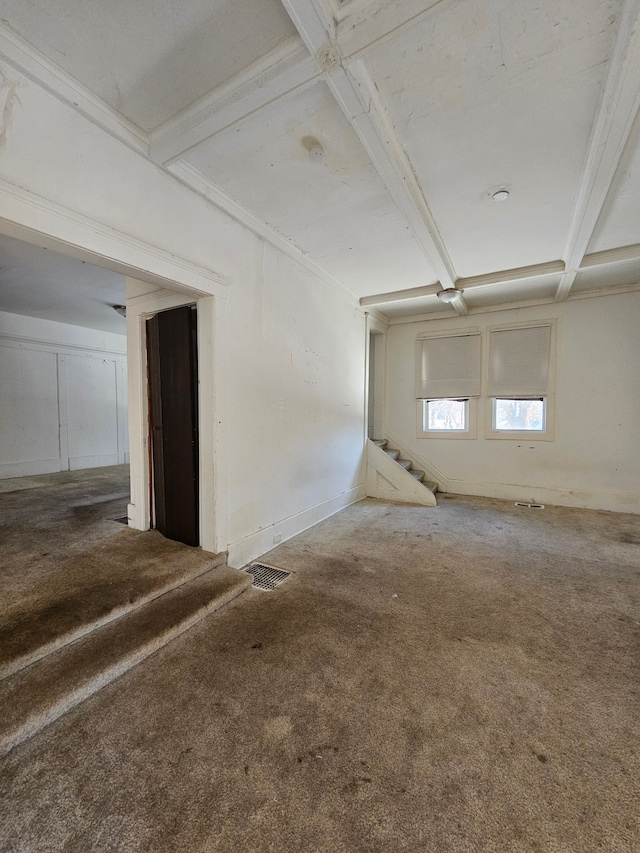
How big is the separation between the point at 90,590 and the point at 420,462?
486 centimetres

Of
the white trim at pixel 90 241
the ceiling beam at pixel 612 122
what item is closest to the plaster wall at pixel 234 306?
the white trim at pixel 90 241

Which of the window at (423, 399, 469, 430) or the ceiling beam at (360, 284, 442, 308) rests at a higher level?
the ceiling beam at (360, 284, 442, 308)

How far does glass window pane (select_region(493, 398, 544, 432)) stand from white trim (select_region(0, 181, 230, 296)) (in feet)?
15.1

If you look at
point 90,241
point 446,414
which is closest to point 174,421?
point 90,241

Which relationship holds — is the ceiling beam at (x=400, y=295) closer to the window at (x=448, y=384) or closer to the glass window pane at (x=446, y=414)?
the window at (x=448, y=384)

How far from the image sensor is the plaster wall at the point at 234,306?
162cm

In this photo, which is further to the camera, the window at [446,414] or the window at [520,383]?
the window at [446,414]

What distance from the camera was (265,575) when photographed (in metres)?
2.73

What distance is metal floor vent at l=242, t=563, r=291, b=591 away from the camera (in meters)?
2.57

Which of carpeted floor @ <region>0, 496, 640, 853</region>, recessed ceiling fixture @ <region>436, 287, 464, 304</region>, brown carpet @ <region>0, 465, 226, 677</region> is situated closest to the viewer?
carpeted floor @ <region>0, 496, 640, 853</region>

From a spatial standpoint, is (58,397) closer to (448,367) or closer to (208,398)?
(208,398)

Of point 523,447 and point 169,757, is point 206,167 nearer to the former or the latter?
point 169,757

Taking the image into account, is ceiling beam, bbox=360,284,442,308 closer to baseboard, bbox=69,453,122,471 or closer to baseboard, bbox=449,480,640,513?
baseboard, bbox=449,480,640,513

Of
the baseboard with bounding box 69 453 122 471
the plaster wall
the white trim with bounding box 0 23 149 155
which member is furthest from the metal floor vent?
the baseboard with bounding box 69 453 122 471
